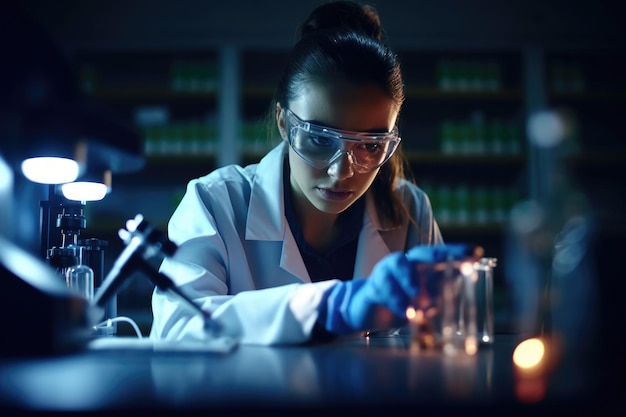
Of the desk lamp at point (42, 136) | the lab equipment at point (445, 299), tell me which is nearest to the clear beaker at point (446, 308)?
the lab equipment at point (445, 299)

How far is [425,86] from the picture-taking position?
381cm

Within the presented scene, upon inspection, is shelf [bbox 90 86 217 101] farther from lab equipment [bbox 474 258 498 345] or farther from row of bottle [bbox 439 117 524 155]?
lab equipment [bbox 474 258 498 345]

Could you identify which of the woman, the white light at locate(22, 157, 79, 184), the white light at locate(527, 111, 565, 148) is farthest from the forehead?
the white light at locate(527, 111, 565, 148)

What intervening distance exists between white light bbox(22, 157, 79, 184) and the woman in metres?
0.29

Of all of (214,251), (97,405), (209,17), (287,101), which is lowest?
(97,405)

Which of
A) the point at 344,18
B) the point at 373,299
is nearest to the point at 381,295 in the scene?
the point at 373,299

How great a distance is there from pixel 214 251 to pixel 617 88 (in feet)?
11.1

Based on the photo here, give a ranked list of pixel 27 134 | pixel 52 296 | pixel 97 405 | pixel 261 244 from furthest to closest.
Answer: pixel 261 244, pixel 27 134, pixel 52 296, pixel 97 405

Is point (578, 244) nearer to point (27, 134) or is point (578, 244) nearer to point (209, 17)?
point (27, 134)

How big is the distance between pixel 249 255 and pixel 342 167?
15.1 inches

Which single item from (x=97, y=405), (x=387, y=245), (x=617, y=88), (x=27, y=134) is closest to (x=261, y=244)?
(x=387, y=245)

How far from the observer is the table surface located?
581mm

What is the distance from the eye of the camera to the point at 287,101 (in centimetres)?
146

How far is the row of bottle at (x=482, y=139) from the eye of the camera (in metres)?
3.62
